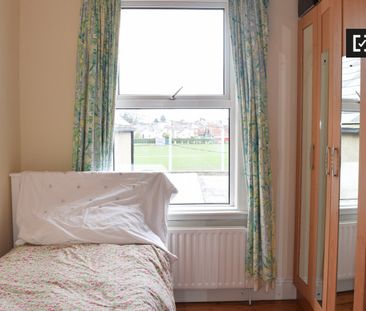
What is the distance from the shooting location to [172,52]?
9.54 feet

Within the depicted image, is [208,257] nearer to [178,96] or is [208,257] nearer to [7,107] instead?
[178,96]

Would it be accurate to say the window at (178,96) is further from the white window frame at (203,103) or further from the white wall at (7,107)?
the white wall at (7,107)

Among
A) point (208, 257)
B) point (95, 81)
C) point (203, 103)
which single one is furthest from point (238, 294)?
point (95, 81)

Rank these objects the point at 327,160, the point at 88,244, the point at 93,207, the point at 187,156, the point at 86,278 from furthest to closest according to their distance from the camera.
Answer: the point at 187,156 < the point at 93,207 < the point at 88,244 < the point at 327,160 < the point at 86,278

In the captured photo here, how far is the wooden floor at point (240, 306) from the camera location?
9.02 ft

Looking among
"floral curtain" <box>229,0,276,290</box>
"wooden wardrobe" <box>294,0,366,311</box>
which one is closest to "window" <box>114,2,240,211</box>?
"floral curtain" <box>229,0,276,290</box>

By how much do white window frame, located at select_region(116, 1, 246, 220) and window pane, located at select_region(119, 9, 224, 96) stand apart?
0.15 feet

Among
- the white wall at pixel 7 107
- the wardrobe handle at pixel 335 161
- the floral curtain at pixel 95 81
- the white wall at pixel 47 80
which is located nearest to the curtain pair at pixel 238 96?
the floral curtain at pixel 95 81

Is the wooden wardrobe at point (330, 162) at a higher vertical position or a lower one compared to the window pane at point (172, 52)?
lower

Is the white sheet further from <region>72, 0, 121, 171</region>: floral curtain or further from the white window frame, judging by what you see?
the white window frame

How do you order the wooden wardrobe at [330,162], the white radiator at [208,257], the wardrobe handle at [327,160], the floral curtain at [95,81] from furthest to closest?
the white radiator at [208,257], the floral curtain at [95,81], the wardrobe handle at [327,160], the wooden wardrobe at [330,162]

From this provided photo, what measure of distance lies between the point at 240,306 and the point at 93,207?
1.31m

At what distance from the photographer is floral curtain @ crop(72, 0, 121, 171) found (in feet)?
8.58

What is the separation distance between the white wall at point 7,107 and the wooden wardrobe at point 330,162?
200 cm
